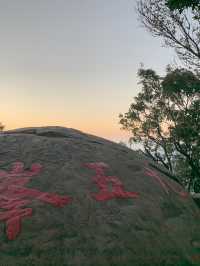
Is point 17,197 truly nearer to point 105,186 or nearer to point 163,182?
point 105,186

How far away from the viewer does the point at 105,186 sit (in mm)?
5371

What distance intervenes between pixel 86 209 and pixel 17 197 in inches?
31.8

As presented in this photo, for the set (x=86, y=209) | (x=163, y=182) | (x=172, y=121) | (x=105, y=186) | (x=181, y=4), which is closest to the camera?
(x=86, y=209)

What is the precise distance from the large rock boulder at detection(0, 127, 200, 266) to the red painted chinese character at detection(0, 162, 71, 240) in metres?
0.01

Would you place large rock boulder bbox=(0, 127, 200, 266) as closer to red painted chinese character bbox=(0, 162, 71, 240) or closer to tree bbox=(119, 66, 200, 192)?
red painted chinese character bbox=(0, 162, 71, 240)

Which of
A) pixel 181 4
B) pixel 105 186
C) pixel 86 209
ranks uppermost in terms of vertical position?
pixel 181 4

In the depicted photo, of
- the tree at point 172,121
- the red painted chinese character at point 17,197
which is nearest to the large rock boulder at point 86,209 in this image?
the red painted chinese character at point 17,197

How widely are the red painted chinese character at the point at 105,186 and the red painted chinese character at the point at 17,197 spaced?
0.48 metres

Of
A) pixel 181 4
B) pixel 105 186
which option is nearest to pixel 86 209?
pixel 105 186

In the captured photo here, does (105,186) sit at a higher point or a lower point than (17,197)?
higher

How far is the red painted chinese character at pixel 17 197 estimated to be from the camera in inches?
180

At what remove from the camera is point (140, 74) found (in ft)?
86.8

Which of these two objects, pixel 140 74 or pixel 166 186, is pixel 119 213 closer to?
pixel 166 186

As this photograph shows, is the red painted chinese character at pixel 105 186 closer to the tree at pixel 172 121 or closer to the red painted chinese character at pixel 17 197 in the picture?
the red painted chinese character at pixel 17 197
